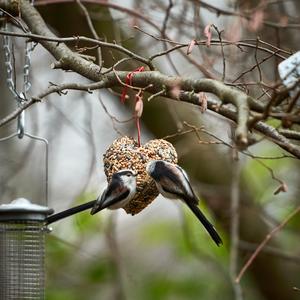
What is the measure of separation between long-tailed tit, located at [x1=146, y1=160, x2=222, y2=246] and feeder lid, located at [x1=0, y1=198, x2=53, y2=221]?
0.59m

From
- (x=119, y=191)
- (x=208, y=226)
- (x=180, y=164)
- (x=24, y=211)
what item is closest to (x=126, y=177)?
(x=119, y=191)

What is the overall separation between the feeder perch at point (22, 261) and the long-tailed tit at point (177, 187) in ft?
2.43

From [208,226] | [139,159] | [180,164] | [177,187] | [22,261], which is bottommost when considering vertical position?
[208,226]

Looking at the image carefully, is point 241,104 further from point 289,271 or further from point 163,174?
point 289,271

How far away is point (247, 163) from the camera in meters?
5.48

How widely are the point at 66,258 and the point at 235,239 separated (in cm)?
143

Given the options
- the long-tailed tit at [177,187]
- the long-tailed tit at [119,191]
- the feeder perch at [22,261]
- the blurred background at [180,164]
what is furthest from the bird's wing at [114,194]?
the blurred background at [180,164]

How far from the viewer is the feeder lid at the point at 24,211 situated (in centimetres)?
287

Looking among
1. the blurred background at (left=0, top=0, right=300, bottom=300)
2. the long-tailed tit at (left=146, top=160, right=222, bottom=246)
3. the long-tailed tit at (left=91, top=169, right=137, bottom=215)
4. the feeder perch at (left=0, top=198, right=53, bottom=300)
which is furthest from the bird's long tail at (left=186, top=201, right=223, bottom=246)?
the blurred background at (left=0, top=0, right=300, bottom=300)

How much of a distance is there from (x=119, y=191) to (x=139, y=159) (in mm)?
263

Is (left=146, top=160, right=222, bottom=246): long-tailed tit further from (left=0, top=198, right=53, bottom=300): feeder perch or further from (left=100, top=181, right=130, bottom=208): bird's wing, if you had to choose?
(left=0, top=198, right=53, bottom=300): feeder perch

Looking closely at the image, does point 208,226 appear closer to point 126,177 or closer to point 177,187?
point 177,187

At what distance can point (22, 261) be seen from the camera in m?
3.17

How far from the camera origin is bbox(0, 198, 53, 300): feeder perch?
310 centimetres
